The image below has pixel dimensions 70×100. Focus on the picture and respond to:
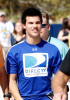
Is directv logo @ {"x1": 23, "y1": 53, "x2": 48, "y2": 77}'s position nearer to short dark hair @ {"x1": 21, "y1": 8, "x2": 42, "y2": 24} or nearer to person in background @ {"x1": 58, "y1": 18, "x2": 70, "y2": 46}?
short dark hair @ {"x1": 21, "y1": 8, "x2": 42, "y2": 24}

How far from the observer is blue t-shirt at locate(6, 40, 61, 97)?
3.97 metres

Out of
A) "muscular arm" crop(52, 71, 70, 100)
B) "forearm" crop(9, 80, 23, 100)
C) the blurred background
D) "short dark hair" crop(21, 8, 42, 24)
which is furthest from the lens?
the blurred background

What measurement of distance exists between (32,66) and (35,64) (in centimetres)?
4

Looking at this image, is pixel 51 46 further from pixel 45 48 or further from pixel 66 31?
pixel 66 31

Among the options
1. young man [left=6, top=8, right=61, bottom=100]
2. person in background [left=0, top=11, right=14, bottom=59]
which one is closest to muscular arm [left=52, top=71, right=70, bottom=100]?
young man [left=6, top=8, right=61, bottom=100]

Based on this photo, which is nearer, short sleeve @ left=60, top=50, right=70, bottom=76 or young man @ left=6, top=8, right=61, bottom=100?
short sleeve @ left=60, top=50, right=70, bottom=76

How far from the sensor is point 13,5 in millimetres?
55719

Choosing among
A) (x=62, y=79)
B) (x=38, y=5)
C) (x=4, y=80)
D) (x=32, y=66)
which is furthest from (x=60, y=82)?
(x=38, y=5)

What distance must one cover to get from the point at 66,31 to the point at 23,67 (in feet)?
18.9

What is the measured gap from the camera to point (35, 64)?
3990mm

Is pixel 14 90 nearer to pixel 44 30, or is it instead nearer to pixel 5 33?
pixel 44 30

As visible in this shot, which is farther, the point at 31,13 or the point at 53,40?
the point at 53,40

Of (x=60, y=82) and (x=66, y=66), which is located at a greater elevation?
(x=66, y=66)

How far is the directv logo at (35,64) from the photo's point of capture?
3.97m
